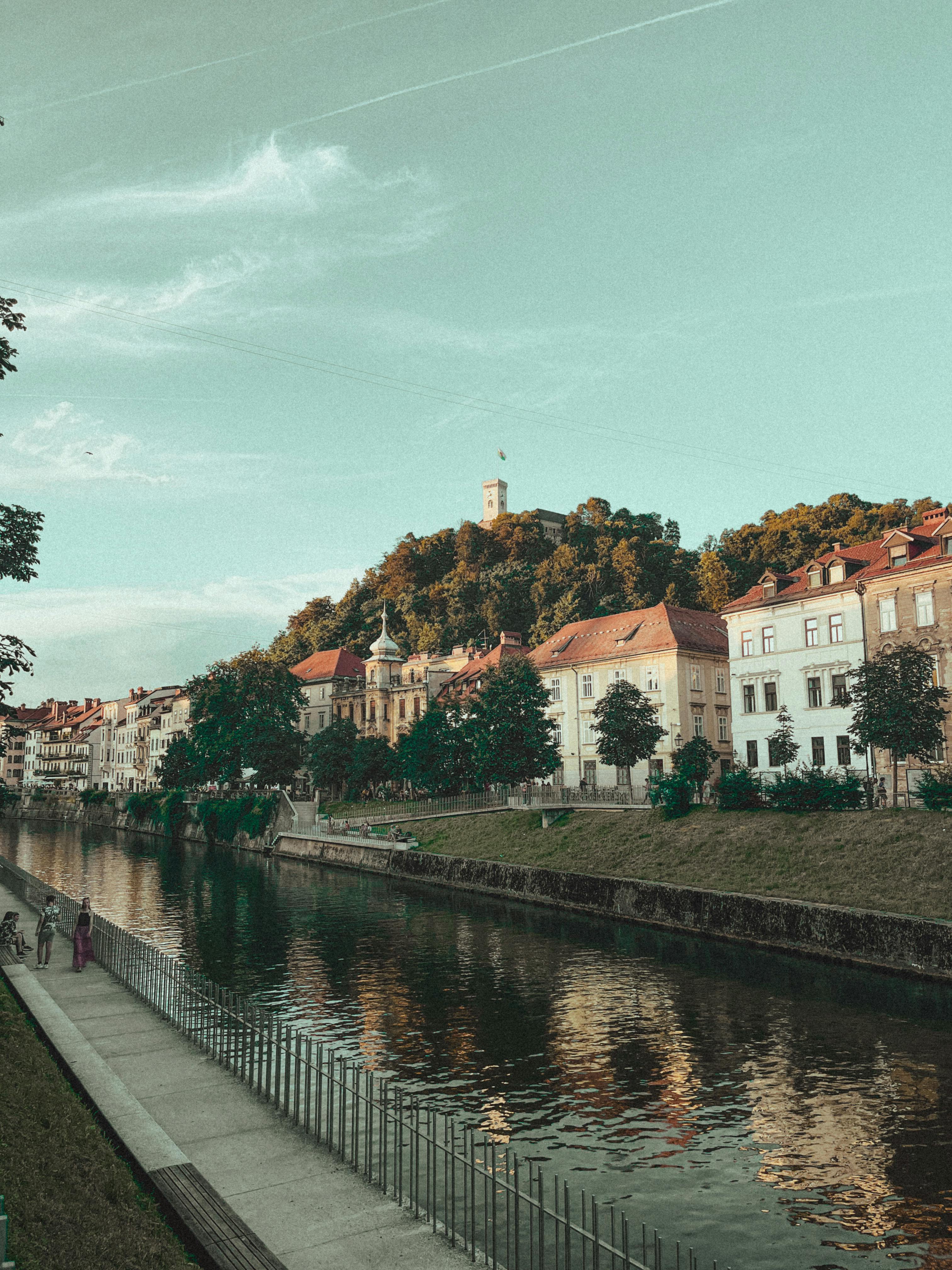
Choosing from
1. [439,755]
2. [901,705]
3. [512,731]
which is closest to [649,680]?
[512,731]

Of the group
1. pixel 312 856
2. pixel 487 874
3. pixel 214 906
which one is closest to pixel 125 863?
pixel 312 856

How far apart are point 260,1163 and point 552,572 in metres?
115

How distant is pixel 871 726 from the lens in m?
42.9

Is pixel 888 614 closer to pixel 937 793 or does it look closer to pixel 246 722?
pixel 937 793

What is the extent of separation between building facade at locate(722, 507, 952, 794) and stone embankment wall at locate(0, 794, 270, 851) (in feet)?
129

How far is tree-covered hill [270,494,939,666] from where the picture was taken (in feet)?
351

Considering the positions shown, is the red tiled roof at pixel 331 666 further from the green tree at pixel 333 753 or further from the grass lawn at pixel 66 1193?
the grass lawn at pixel 66 1193

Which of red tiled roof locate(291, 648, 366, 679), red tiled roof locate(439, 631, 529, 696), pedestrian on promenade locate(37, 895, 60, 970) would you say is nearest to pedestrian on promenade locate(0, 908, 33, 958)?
pedestrian on promenade locate(37, 895, 60, 970)

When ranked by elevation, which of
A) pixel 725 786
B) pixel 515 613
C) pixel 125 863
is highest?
pixel 515 613

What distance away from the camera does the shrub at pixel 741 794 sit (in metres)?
44.6

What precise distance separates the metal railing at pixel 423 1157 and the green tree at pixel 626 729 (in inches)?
1573

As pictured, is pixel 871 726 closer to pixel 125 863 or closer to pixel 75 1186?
pixel 75 1186

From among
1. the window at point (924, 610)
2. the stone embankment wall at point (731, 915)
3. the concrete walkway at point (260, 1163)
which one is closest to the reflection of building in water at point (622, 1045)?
the stone embankment wall at point (731, 915)

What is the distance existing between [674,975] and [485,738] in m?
33.6
